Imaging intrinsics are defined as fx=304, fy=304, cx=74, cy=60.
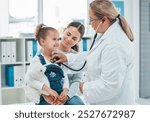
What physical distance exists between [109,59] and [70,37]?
0.50m

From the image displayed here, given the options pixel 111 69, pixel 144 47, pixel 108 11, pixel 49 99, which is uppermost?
pixel 108 11

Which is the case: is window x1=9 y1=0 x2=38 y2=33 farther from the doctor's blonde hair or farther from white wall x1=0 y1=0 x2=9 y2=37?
the doctor's blonde hair

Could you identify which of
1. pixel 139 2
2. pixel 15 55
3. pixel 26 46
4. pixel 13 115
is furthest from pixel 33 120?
pixel 139 2

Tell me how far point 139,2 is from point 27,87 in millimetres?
2877

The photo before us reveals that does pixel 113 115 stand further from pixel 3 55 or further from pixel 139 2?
pixel 139 2

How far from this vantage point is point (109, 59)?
197cm

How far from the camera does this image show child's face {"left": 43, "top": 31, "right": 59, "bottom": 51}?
2348mm

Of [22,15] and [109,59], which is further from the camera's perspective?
[22,15]

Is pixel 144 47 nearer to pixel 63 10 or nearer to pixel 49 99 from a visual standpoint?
pixel 63 10

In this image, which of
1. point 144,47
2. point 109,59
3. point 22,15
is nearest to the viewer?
point 109,59

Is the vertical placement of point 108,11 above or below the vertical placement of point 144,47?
above

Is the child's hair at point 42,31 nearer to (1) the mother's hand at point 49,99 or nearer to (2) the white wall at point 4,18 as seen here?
(1) the mother's hand at point 49,99

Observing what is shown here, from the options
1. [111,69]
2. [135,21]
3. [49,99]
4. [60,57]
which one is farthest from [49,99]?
[135,21]

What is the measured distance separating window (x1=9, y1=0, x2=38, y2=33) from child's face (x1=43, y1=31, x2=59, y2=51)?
1.40 meters
